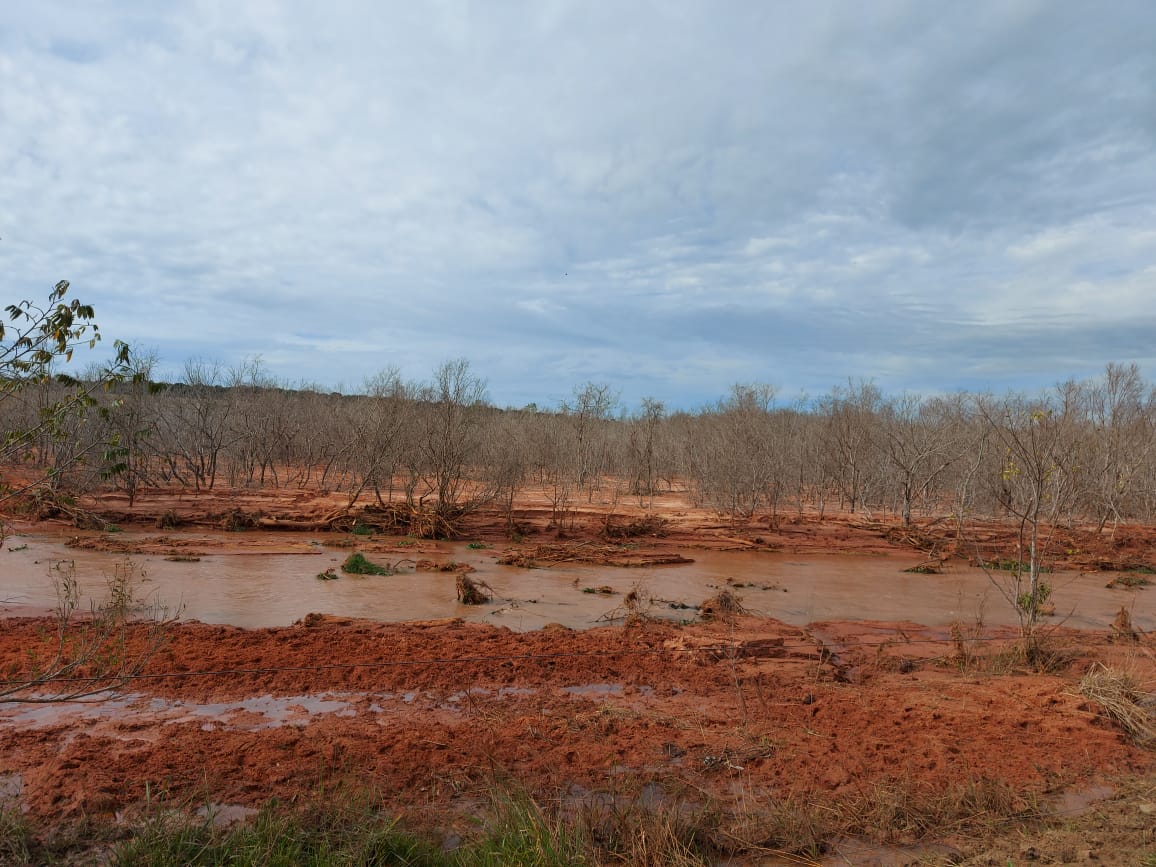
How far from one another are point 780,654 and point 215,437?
27.3 meters

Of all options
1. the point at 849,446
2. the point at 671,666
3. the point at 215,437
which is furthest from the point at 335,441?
the point at 671,666

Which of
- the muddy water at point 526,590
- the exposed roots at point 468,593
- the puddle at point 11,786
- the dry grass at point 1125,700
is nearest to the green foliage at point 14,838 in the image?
the puddle at point 11,786

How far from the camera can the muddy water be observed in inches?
447

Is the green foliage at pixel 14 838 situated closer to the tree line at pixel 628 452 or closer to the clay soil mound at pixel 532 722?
the clay soil mound at pixel 532 722

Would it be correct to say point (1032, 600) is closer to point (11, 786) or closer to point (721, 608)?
point (721, 608)

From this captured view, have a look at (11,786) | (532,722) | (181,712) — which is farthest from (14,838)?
(532,722)

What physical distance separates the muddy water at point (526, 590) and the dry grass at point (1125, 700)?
236 centimetres

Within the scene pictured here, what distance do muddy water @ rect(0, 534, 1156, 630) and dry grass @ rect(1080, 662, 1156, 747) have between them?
2.36m

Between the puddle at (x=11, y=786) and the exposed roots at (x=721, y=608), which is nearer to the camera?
the puddle at (x=11, y=786)

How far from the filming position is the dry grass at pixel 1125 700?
21.4 feet

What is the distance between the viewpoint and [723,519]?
24.0 meters

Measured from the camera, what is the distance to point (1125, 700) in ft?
22.6

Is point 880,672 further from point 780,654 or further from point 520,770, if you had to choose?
point 520,770

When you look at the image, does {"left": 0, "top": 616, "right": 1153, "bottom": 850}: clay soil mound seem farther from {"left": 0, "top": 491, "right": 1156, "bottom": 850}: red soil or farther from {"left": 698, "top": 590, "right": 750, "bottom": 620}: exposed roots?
{"left": 698, "top": 590, "right": 750, "bottom": 620}: exposed roots
